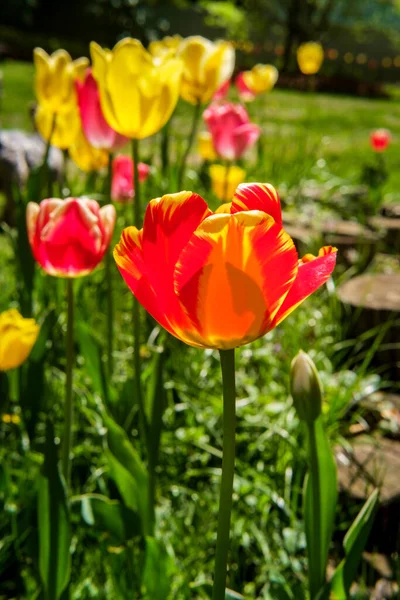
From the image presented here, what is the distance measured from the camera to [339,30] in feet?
69.0

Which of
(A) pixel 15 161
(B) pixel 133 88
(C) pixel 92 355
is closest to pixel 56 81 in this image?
(B) pixel 133 88

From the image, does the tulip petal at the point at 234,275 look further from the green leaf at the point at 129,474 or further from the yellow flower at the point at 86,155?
the yellow flower at the point at 86,155

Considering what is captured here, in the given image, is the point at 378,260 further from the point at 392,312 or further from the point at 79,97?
the point at 79,97

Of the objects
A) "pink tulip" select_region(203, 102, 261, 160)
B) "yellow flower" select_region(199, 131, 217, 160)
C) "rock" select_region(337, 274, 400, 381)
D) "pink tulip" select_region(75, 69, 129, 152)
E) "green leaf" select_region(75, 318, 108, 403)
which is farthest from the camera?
"yellow flower" select_region(199, 131, 217, 160)

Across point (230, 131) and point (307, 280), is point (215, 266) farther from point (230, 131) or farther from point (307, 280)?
point (230, 131)

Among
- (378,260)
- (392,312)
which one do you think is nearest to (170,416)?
(392,312)

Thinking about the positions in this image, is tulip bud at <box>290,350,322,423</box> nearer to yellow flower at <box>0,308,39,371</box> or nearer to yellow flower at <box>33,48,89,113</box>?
yellow flower at <box>0,308,39,371</box>

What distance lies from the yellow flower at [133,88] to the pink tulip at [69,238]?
0.22 metres

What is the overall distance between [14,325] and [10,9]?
17.1 metres

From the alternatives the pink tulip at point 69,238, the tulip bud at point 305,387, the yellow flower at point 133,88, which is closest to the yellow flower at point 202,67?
the yellow flower at point 133,88

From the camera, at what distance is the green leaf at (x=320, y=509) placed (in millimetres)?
1141

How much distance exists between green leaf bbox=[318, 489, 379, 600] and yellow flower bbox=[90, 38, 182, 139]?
75 cm

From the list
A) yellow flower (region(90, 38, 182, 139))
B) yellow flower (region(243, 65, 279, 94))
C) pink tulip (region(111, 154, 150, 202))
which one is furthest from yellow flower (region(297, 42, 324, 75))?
yellow flower (region(90, 38, 182, 139))

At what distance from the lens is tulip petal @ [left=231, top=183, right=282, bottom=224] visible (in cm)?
72
